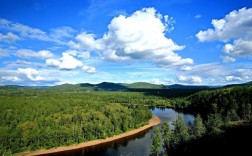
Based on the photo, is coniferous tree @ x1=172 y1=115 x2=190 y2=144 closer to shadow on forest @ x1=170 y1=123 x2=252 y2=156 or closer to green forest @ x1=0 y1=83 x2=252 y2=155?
green forest @ x1=0 y1=83 x2=252 y2=155

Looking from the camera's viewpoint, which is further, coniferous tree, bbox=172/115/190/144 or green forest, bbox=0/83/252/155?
coniferous tree, bbox=172/115/190/144

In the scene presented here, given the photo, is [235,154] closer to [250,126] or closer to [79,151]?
[250,126]

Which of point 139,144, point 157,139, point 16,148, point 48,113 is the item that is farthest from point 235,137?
point 48,113

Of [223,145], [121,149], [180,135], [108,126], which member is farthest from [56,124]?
[223,145]

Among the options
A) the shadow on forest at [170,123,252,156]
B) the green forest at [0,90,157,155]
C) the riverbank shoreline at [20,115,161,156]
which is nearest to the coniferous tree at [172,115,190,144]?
the shadow on forest at [170,123,252,156]

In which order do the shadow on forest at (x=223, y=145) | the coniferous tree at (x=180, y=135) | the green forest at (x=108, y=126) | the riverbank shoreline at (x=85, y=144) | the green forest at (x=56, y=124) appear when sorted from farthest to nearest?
the green forest at (x=56, y=124) → the riverbank shoreline at (x=85, y=144) → the coniferous tree at (x=180, y=135) → the green forest at (x=108, y=126) → the shadow on forest at (x=223, y=145)

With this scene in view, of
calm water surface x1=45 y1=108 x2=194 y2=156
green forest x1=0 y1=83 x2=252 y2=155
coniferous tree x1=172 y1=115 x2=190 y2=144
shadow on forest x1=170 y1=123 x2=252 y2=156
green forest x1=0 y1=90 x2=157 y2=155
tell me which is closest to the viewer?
shadow on forest x1=170 y1=123 x2=252 y2=156

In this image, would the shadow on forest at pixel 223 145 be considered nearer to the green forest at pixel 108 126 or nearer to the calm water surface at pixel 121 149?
the green forest at pixel 108 126

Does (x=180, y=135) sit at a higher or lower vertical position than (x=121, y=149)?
higher

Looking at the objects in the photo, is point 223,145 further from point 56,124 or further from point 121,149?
point 56,124

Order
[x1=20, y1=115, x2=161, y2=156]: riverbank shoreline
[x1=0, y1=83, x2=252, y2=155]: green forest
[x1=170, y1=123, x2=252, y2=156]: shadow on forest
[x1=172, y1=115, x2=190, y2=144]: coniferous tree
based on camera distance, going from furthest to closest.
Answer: [x1=20, y1=115, x2=161, y2=156]: riverbank shoreline < [x1=172, y1=115, x2=190, y2=144]: coniferous tree < [x1=0, y1=83, x2=252, y2=155]: green forest < [x1=170, y1=123, x2=252, y2=156]: shadow on forest

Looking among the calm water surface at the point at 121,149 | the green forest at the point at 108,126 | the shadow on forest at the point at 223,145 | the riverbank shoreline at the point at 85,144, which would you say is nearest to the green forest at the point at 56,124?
the green forest at the point at 108,126
